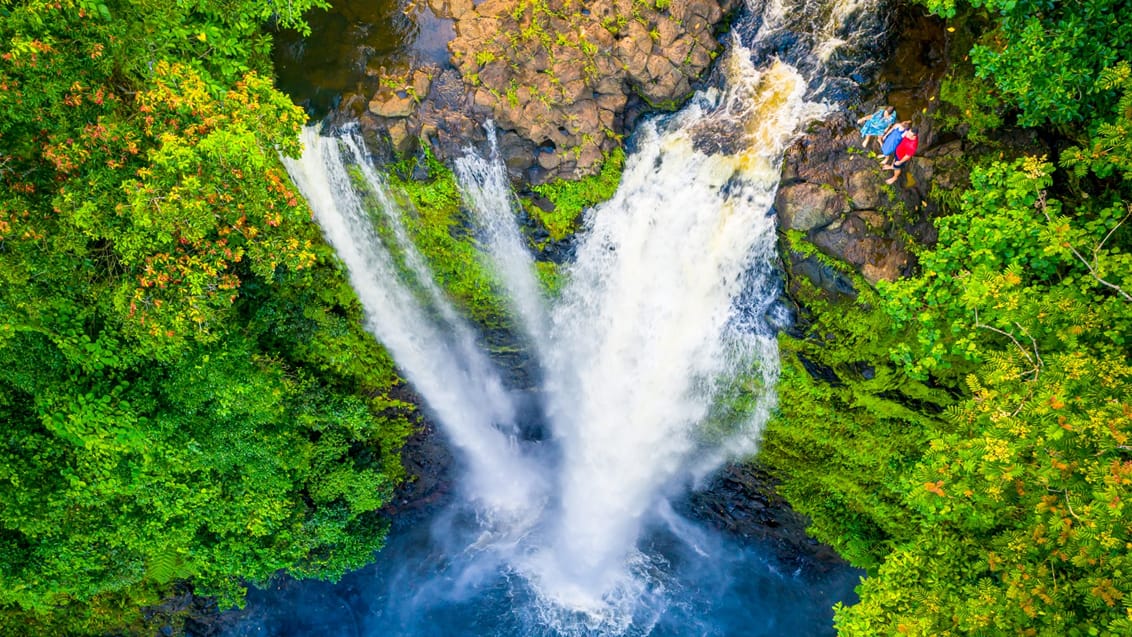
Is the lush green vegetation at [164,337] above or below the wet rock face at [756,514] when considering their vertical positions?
above

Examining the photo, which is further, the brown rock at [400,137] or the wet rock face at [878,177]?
the brown rock at [400,137]

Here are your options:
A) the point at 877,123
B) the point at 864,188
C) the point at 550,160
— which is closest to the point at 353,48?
the point at 550,160

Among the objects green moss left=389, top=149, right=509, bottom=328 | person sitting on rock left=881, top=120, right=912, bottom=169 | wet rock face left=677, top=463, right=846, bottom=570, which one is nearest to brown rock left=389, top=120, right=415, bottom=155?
green moss left=389, top=149, right=509, bottom=328

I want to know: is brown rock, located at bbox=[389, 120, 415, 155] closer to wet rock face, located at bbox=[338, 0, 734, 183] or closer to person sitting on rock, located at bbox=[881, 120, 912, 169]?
wet rock face, located at bbox=[338, 0, 734, 183]

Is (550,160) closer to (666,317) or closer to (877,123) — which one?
(666,317)

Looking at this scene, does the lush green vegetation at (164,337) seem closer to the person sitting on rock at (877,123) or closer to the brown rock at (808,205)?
the brown rock at (808,205)

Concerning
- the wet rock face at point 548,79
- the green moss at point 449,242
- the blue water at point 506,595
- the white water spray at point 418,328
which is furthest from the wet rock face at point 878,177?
the blue water at point 506,595

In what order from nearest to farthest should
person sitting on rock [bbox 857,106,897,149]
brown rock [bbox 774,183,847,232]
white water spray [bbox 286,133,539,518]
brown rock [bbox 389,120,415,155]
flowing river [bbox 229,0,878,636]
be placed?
person sitting on rock [bbox 857,106,897,149], brown rock [bbox 774,183,847,232], flowing river [bbox 229,0,878,636], brown rock [bbox 389,120,415,155], white water spray [bbox 286,133,539,518]
